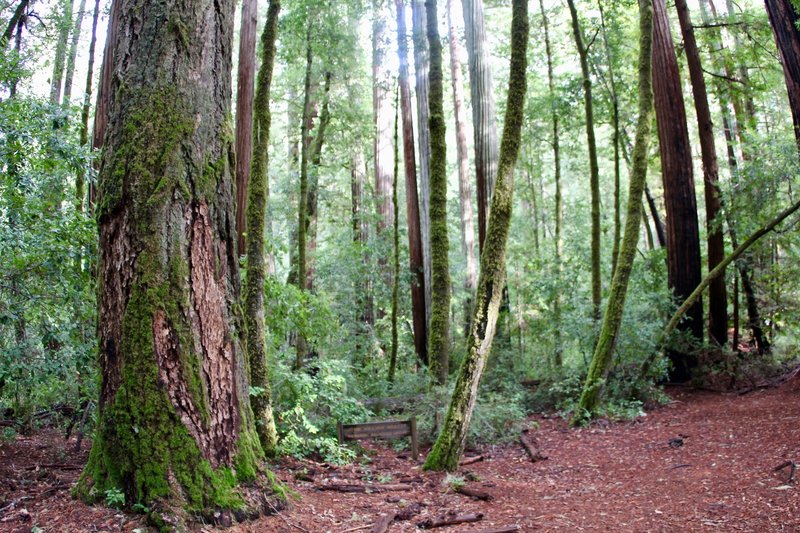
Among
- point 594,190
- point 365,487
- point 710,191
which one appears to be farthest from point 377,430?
point 710,191

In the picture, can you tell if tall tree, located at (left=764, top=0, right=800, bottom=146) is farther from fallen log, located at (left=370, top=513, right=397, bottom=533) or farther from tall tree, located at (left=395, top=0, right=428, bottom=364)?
fallen log, located at (left=370, top=513, right=397, bottom=533)

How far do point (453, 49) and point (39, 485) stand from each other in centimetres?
1692

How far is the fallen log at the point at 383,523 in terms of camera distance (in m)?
4.55

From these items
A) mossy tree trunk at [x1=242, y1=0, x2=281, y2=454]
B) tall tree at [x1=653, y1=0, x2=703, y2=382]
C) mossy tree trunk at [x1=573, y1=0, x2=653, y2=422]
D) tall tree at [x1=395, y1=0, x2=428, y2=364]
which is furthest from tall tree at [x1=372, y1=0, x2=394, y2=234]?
mossy tree trunk at [x1=242, y1=0, x2=281, y2=454]

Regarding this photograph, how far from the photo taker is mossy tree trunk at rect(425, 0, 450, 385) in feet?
27.0

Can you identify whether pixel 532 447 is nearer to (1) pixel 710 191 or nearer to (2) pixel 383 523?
(2) pixel 383 523

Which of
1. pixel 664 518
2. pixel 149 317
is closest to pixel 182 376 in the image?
pixel 149 317

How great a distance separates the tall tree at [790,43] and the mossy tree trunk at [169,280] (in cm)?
936

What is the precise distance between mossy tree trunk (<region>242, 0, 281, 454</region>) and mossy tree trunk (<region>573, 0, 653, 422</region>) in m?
5.64

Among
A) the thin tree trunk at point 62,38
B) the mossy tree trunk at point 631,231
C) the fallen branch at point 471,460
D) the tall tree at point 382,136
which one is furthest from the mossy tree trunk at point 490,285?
the tall tree at point 382,136

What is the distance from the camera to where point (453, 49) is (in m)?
18.6

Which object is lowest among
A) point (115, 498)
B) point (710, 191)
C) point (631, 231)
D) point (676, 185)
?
point (115, 498)

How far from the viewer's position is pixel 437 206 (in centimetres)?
860

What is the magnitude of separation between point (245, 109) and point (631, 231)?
6.69 meters
